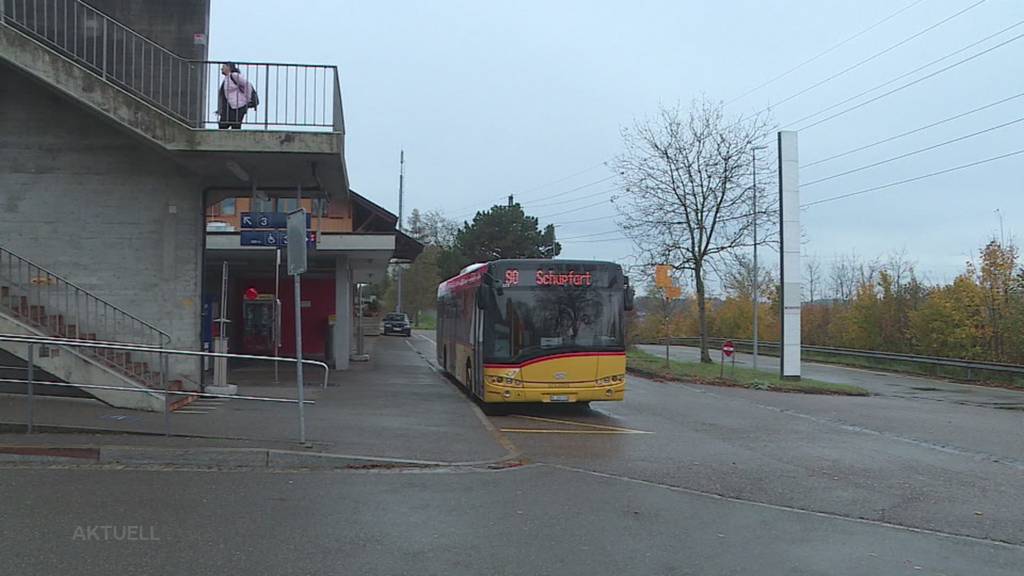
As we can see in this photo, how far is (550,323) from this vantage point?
1512cm

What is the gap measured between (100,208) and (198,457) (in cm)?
664

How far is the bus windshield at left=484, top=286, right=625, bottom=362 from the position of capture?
15.0 meters

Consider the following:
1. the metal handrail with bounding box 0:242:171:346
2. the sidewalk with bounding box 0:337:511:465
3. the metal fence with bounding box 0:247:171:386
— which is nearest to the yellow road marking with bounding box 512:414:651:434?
the sidewalk with bounding box 0:337:511:465

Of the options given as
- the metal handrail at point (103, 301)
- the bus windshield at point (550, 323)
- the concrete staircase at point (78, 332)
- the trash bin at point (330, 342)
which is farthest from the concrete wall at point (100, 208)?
the trash bin at point (330, 342)

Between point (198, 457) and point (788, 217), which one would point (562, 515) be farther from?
point (788, 217)

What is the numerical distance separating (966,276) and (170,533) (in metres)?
30.2

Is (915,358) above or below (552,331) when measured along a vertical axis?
below

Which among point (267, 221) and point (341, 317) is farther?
point (341, 317)

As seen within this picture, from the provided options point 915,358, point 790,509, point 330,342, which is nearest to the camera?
point 790,509

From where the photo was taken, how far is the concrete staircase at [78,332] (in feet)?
38.5

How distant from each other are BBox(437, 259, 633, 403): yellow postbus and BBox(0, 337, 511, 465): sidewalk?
1067 millimetres

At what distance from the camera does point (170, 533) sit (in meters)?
6.42

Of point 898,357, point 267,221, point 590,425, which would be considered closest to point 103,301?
point 267,221

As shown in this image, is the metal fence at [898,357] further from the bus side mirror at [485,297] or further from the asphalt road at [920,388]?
the bus side mirror at [485,297]
